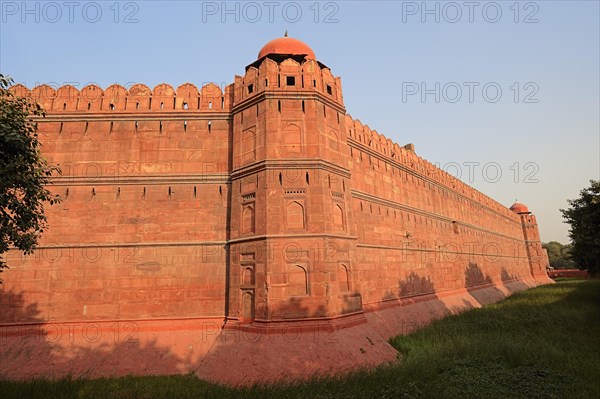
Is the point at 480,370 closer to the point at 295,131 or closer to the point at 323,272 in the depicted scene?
the point at 323,272

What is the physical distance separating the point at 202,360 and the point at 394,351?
6715 mm

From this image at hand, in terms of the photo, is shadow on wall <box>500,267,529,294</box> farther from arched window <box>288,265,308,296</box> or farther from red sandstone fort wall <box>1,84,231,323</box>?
red sandstone fort wall <box>1,84,231,323</box>

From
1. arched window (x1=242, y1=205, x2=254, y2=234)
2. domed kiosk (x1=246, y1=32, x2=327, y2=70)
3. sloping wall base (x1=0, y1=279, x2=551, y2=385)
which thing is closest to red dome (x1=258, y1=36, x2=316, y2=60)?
domed kiosk (x1=246, y1=32, x2=327, y2=70)

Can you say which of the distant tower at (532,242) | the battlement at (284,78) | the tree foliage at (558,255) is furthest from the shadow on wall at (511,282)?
the tree foliage at (558,255)

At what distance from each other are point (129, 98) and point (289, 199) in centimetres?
803

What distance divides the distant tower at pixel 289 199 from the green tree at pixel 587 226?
46.6 feet

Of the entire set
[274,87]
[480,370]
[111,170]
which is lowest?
[480,370]

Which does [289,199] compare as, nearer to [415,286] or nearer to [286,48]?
[286,48]

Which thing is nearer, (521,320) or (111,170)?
(111,170)

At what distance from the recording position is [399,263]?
61.5ft

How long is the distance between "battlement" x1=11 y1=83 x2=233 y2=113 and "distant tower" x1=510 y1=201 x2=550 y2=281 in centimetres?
5192

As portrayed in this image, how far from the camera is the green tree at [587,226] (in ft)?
58.0

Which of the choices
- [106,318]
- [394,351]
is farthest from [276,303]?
[106,318]

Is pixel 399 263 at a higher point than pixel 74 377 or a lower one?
higher
